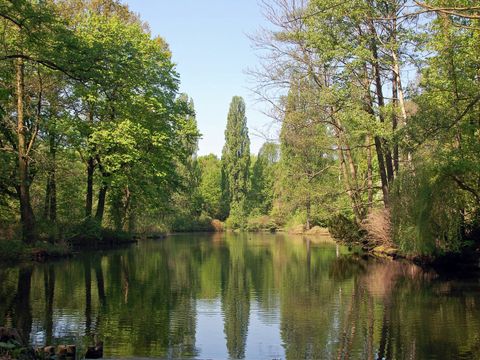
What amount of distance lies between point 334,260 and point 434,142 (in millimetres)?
9691

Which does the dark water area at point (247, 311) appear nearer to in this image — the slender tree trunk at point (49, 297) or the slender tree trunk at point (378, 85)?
the slender tree trunk at point (49, 297)

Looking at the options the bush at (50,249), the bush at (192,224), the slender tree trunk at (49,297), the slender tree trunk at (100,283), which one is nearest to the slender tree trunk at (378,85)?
the slender tree trunk at (100,283)

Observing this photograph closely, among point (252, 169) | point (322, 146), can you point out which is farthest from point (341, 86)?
point (252, 169)

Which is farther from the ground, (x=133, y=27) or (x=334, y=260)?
(x=133, y=27)

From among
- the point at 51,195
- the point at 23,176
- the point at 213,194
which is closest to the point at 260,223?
the point at 213,194

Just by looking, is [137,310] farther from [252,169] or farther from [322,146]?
[252,169]

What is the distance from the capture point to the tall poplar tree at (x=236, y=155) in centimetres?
8756

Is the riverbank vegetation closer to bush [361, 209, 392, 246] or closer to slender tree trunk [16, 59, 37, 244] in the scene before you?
bush [361, 209, 392, 246]

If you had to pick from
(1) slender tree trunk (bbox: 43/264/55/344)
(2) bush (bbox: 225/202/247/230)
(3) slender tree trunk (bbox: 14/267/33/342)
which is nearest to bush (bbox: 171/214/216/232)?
(2) bush (bbox: 225/202/247/230)

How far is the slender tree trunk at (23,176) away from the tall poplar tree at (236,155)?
60011 mm

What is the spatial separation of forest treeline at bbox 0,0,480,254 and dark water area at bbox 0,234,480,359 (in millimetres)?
4277

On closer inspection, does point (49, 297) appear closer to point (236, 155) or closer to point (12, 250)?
point (12, 250)

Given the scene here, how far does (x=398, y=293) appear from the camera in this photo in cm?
1802

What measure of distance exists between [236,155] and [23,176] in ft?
203
